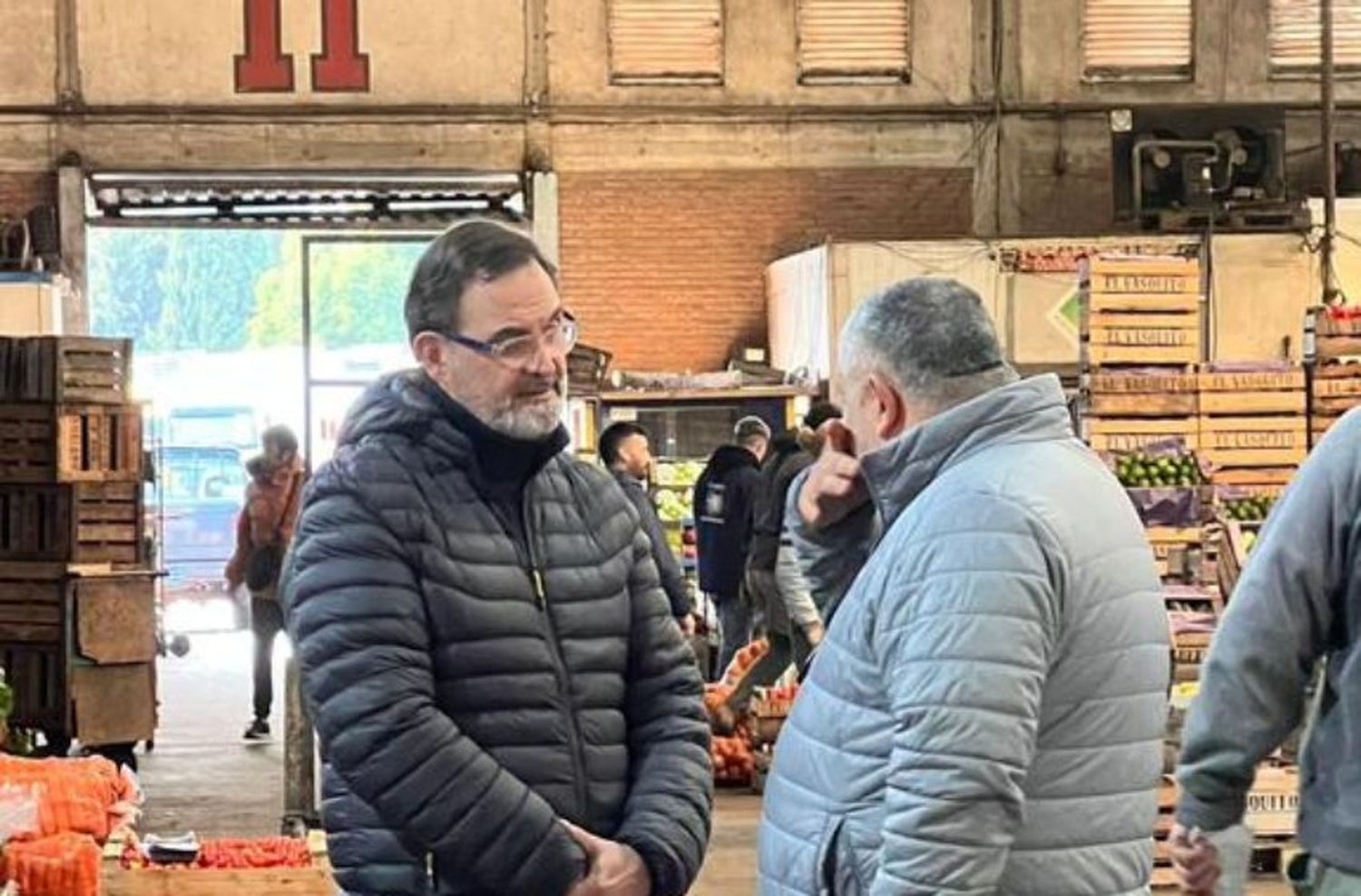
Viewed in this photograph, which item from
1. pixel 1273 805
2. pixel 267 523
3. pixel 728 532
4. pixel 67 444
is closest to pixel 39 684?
pixel 67 444

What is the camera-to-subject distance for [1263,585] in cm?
289

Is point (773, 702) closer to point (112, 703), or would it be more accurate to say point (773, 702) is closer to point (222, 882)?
point (112, 703)

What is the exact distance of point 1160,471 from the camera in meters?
9.86

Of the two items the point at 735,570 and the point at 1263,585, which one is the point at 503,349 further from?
the point at 735,570

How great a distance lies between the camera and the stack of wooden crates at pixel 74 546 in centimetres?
1040

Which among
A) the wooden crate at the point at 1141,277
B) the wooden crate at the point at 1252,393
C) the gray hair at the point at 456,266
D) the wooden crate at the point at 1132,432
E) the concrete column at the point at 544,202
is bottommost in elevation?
the wooden crate at the point at 1132,432

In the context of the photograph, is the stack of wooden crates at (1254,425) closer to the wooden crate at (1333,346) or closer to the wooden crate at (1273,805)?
the wooden crate at (1333,346)

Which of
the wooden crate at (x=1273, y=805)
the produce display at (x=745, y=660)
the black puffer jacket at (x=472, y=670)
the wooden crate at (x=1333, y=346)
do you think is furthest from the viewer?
the wooden crate at (x=1333, y=346)

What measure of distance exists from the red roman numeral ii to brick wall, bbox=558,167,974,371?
6.38ft

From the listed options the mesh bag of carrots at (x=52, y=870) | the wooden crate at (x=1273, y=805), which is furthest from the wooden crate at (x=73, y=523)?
the wooden crate at (x=1273, y=805)

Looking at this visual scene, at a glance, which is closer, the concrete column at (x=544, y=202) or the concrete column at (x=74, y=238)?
the concrete column at (x=74, y=238)

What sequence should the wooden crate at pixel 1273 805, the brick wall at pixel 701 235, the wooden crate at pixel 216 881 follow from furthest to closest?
the brick wall at pixel 701 235, the wooden crate at pixel 1273 805, the wooden crate at pixel 216 881

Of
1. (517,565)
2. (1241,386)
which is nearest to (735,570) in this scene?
(1241,386)

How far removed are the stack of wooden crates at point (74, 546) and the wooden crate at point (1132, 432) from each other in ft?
15.6
